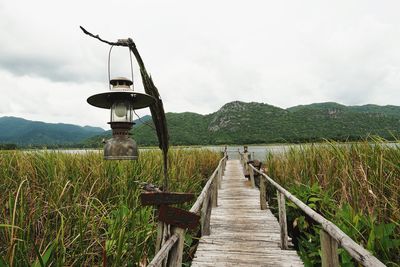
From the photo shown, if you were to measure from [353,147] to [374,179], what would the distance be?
3.62ft

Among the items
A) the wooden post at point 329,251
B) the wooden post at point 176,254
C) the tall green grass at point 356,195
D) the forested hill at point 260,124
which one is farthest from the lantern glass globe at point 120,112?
the forested hill at point 260,124

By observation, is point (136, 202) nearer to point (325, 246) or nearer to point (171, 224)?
point (171, 224)

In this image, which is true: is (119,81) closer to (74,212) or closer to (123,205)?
(74,212)

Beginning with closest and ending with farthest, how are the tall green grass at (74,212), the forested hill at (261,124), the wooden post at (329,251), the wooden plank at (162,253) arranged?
the wooden plank at (162,253), the tall green grass at (74,212), the wooden post at (329,251), the forested hill at (261,124)

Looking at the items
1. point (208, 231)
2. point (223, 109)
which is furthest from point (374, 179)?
point (223, 109)

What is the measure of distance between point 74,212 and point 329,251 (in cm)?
253

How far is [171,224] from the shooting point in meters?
2.30

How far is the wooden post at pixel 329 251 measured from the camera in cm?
256

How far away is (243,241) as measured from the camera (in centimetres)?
500

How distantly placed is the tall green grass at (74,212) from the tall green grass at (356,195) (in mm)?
2262

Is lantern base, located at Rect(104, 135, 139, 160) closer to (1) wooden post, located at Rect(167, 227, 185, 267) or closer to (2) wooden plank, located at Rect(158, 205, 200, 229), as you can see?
(2) wooden plank, located at Rect(158, 205, 200, 229)

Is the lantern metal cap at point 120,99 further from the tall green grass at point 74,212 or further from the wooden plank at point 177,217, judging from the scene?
the wooden plank at point 177,217

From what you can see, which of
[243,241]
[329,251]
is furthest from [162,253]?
[243,241]

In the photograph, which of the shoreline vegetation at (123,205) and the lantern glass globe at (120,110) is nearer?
the lantern glass globe at (120,110)
